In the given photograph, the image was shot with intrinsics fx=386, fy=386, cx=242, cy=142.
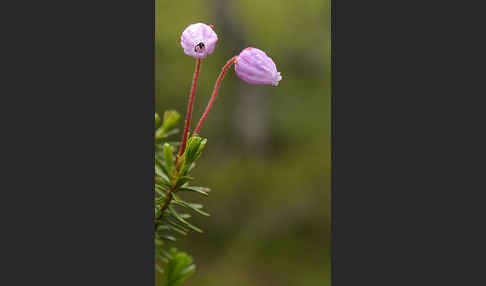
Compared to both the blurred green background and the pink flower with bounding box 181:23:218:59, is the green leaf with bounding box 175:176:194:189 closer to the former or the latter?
the pink flower with bounding box 181:23:218:59

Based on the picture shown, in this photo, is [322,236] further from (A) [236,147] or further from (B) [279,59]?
(B) [279,59]

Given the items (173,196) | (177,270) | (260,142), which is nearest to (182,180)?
(173,196)

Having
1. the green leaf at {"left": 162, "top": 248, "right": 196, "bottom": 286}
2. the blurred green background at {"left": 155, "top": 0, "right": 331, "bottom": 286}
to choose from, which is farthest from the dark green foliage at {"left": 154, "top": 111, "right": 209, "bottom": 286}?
the blurred green background at {"left": 155, "top": 0, "right": 331, "bottom": 286}

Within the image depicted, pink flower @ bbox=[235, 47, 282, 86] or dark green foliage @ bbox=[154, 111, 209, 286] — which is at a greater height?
pink flower @ bbox=[235, 47, 282, 86]

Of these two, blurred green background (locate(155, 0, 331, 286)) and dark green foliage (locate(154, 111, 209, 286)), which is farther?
blurred green background (locate(155, 0, 331, 286))

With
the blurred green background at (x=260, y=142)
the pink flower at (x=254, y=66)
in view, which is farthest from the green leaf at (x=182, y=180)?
the blurred green background at (x=260, y=142)

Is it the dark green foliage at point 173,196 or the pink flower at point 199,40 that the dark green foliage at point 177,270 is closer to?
the dark green foliage at point 173,196

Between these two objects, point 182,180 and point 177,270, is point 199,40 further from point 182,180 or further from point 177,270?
point 177,270
